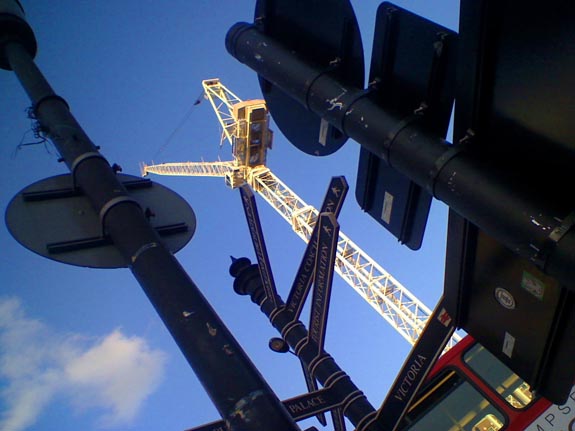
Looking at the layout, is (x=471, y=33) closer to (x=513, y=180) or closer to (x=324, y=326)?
(x=513, y=180)

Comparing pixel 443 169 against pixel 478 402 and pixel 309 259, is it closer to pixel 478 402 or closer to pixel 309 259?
pixel 309 259

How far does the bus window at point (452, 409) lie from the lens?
338 inches

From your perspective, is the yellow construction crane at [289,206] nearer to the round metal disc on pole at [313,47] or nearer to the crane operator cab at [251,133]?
the crane operator cab at [251,133]

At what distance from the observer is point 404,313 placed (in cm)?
3856

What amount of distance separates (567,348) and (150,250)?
2.79m

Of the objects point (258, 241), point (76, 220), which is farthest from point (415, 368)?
point (76, 220)

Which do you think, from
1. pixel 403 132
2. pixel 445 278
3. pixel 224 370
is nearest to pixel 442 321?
pixel 445 278

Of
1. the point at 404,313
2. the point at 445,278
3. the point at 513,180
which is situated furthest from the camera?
the point at 404,313

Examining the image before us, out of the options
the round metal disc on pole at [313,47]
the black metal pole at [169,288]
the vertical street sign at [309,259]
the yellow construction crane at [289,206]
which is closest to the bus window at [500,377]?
the vertical street sign at [309,259]

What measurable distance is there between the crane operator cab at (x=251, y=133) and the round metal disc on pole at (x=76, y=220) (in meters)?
29.3

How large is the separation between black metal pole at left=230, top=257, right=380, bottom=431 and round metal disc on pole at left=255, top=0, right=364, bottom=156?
156 inches

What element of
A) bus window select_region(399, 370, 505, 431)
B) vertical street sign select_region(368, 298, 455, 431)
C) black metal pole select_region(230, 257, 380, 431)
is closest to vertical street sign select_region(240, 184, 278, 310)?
black metal pole select_region(230, 257, 380, 431)

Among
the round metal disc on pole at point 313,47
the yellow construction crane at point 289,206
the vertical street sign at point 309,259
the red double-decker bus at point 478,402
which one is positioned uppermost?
the yellow construction crane at point 289,206

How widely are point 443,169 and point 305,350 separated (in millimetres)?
5787
